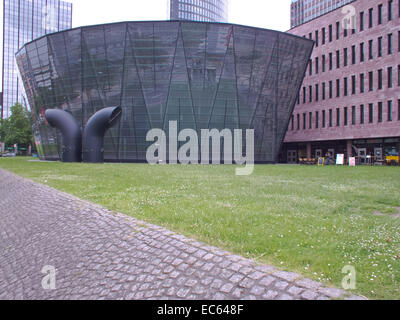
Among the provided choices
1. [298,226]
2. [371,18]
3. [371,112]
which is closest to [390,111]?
[371,112]

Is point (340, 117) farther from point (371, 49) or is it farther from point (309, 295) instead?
point (309, 295)

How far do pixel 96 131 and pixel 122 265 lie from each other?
29243mm

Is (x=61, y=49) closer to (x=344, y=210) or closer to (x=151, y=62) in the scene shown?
(x=151, y=62)

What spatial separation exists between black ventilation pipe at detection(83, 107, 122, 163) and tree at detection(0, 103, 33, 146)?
182 feet

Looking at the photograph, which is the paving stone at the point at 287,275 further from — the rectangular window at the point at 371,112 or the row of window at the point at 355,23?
the row of window at the point at 355,23

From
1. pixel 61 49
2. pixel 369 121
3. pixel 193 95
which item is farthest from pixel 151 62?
pixel 369 121

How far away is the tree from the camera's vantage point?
77438 mm

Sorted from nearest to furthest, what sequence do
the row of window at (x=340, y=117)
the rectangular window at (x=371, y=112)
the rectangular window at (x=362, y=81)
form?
the row of window at (x=340, y=117)
the rectangular window at (x=371, y=112)
the rectangular window at (x=362, y=81)

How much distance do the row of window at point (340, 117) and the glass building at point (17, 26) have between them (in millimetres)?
121464

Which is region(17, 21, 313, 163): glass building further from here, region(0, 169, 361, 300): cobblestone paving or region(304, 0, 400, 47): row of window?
region(0, 169, 361, 300): cobblestone paving

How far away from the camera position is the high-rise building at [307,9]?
105500mm

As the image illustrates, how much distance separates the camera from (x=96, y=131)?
105 ft

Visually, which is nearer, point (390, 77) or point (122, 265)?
point (122, 265)

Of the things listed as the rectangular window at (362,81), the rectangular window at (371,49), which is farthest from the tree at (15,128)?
the rectangular window at (371,49)
